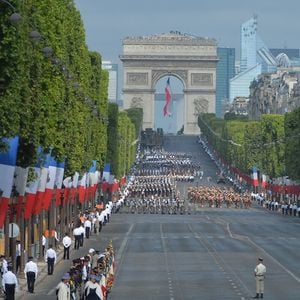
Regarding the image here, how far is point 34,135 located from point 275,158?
11896 centimetres

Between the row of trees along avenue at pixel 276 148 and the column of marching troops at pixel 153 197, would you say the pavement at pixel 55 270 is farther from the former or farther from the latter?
the row of trees along avenue at pixel 276 148

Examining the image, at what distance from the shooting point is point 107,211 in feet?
355

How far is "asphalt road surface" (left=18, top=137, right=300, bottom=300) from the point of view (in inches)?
2031

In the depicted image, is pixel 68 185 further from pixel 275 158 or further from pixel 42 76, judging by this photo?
pixel 275 158

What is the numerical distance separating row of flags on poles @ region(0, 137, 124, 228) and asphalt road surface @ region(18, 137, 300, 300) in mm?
2756

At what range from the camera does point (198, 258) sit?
6862 cm

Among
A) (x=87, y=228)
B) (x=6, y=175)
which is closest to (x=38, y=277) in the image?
(x=6, y=175)

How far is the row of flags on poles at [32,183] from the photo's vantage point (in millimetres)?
48969

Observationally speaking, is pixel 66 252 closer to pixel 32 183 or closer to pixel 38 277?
pixel 32 183

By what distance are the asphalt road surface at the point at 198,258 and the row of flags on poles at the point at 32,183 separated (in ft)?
9.04

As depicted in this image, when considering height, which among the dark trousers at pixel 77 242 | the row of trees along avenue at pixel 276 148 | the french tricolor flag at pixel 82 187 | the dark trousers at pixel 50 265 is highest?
the row of trees along avenue at pixel 276 148

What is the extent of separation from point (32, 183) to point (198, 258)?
11826 mm

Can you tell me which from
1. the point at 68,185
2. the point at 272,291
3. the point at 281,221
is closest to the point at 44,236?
the point at 68,185

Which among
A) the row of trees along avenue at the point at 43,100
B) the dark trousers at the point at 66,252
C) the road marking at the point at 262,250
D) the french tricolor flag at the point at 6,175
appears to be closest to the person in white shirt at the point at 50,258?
the row of trees along avenue at the point at 43,100
